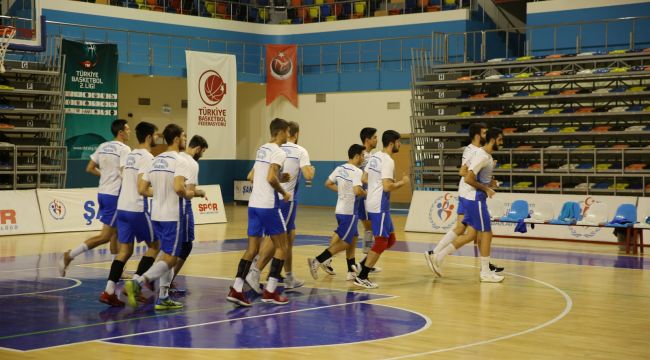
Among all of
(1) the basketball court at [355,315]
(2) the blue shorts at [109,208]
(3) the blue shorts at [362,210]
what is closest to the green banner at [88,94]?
(1) the basketball court at [355,315]

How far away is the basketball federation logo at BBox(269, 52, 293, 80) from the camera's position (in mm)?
32750

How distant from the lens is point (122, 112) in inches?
1257

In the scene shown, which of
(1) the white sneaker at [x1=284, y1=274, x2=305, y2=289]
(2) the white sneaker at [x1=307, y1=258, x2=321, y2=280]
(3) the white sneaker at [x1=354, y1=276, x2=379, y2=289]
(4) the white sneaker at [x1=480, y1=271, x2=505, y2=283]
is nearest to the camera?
(1) the white sneaker at [x1=284, y1=274, x2=305, y2=289]

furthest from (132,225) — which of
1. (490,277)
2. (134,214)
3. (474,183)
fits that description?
(490,277)

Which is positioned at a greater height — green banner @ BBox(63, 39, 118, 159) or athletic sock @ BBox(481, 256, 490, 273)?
green banner @ BBox(63, 39, 118, 159)

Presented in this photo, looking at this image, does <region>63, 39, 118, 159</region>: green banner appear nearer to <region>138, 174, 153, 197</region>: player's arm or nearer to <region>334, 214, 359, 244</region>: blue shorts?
<region>334, 214, 359, 244</region>: blue shorts

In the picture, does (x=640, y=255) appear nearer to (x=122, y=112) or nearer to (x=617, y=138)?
(x=617, y=138)

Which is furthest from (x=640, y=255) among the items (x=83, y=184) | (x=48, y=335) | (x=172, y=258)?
(x=83, y=184)

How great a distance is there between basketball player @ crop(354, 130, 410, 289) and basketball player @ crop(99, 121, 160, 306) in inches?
113

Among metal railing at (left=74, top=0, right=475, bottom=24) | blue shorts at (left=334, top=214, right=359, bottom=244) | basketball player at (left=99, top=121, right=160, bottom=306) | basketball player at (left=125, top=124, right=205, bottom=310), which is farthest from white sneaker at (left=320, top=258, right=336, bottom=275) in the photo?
metal railing at (left=74, top=0, right=475, bottom=24)

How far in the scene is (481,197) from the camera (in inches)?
532

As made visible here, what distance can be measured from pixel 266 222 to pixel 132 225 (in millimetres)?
1612

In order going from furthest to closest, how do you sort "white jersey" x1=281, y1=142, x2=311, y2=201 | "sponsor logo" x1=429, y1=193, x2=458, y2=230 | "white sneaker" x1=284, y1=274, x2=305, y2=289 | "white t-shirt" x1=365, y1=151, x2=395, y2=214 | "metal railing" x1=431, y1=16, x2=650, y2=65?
"metal railing" x1=431, y1=16, x2=650, y2=65
"sponsor logo" x1=429, y1=193, x2=458, y2=230
"white t-shirt" x1=365, y1=151, x2=395, y2=214
"white sneaker" x1=284, y1=274, x2=305, y2=289
"white jersey" x1=281, y1=142, x2=311, y2=201

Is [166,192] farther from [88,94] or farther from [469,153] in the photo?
[88,94]
